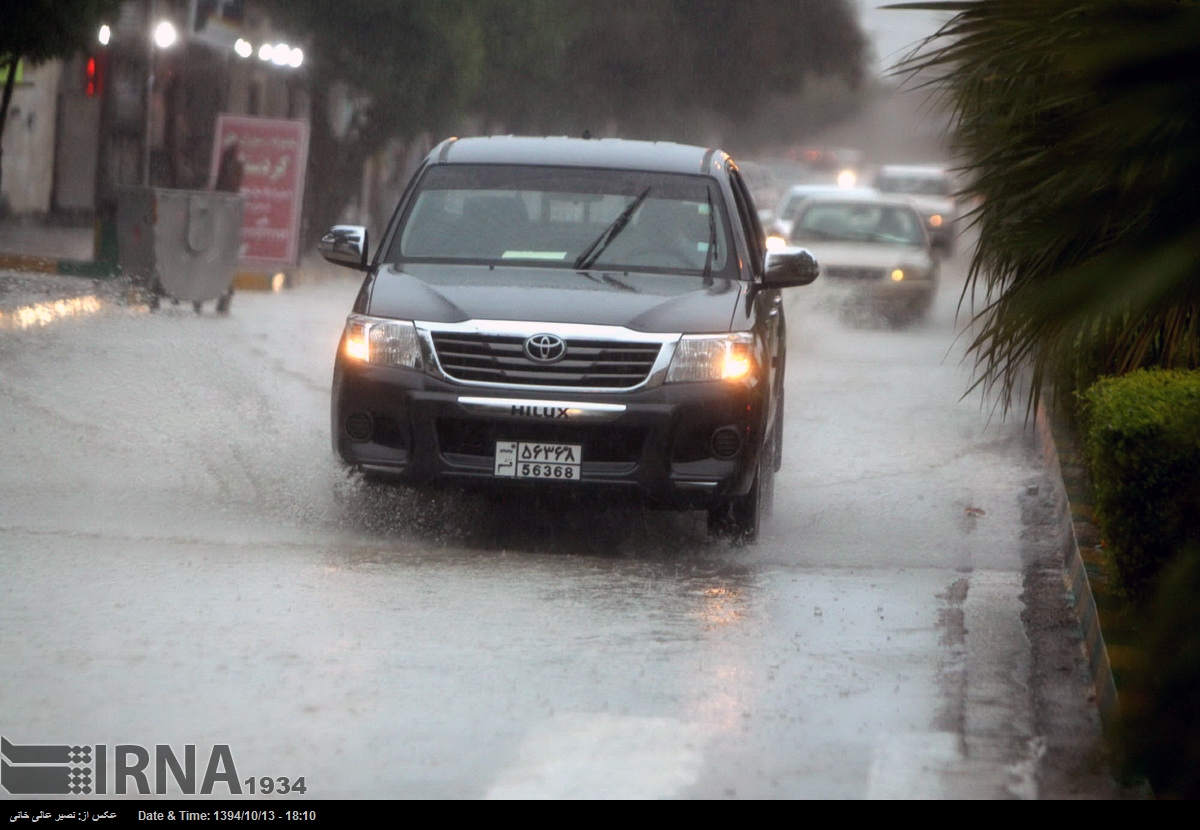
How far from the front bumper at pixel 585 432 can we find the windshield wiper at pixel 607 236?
1.08m

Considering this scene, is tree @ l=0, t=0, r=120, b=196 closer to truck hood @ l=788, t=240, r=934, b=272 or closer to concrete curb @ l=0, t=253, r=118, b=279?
concrete curb @ l=0, t=253, r=118, b=279

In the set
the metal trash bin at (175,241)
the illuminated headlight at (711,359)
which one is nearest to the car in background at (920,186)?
the metal trash bin at (175,241)

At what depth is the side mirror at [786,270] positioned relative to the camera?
8.77 meters

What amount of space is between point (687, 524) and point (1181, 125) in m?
5.98

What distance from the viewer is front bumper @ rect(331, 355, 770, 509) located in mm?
7773

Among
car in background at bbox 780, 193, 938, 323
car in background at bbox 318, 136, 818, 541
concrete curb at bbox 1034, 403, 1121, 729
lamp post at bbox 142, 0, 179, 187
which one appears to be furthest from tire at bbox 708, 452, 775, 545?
lamp post at bbox 142, 0, 179, 187

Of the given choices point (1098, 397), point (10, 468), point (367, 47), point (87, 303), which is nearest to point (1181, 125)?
point (1098, 397)

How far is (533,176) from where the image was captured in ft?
30.1

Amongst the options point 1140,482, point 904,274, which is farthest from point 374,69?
point 1140,482

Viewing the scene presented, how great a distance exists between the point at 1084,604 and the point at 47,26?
12070mm

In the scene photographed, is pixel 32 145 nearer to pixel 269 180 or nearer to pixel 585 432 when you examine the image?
pixel 269 180

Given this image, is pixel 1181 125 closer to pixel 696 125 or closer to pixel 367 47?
pixel 367 47

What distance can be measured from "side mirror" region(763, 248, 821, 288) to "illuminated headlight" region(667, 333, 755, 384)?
86 centimetres

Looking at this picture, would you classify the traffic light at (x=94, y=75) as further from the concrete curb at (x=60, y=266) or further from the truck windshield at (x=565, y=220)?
the truck windshield at (x=565, y=220)
